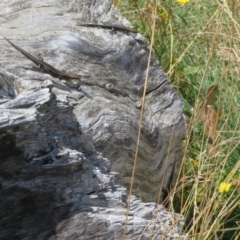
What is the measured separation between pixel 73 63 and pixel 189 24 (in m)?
2.18

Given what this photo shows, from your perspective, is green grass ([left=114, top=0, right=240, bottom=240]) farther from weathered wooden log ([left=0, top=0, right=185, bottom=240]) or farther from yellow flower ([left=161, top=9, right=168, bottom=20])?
weathered wooden log ([left=0, top=0, right=185, bottom=240])

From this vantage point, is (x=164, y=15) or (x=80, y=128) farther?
(x=164, y=15)

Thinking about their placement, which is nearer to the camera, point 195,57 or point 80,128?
point 80,128

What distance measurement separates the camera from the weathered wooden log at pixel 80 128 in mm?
Answer: 2180

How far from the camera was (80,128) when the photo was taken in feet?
8.10

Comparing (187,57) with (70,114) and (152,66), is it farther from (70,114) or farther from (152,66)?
(70,114)

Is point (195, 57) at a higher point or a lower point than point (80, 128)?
lower

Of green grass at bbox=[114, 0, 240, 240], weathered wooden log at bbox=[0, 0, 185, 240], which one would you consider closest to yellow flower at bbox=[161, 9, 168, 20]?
green grass at bbox=[114, 0, 240, 240]

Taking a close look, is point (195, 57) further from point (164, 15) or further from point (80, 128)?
point (80, 128)

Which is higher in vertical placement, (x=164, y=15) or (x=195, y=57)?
(x=164, y=15)

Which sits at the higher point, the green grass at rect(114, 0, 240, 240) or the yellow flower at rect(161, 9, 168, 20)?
the yellow flower at rect(161, 9, 168, 20)

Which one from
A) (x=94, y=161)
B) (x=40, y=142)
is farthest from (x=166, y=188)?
(x=40, y=142)

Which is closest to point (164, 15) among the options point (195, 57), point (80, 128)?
point (195, 57)

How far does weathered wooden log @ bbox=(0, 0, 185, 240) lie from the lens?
2180 mm
